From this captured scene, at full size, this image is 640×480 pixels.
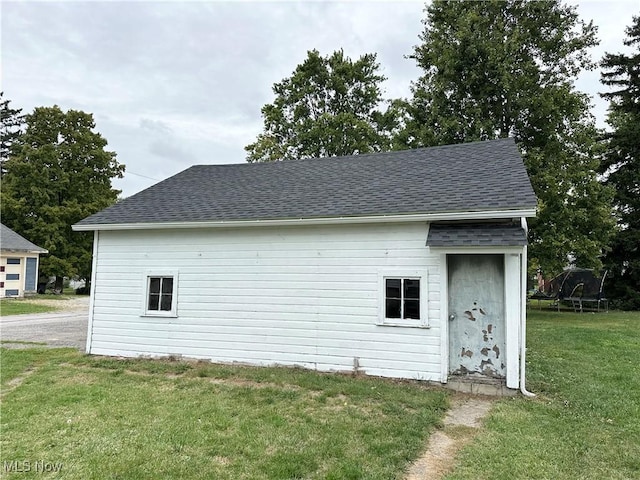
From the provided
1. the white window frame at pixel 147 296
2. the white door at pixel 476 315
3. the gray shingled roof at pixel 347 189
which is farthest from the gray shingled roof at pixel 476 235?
the white window frame at pixel 147 296

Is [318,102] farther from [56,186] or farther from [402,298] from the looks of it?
[402,298]

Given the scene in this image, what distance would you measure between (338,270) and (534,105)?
44.3 ft

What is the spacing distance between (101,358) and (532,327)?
12.4 m

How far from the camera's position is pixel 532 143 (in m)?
17.4

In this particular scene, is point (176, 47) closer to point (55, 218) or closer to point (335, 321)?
point (335, 321)

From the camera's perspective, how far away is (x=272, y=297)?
24.8 ft

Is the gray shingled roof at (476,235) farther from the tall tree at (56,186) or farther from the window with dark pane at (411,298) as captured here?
the tall tree at (56,186)

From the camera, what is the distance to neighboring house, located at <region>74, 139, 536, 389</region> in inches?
251

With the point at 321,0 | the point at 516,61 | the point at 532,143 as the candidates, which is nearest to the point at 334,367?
the point at 321,0

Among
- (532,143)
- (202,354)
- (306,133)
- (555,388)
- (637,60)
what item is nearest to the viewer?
(555,388)

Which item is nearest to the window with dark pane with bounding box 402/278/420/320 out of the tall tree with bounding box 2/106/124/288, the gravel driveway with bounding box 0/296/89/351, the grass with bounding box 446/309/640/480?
the grass with bounding box 446/309/640/480

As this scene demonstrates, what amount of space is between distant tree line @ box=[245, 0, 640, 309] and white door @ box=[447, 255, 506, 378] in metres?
9.96

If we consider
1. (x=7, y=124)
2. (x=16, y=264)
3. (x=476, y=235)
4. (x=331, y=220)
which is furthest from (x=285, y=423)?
(x=7, y=124)

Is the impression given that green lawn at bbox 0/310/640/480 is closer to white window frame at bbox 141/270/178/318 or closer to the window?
white window frame at bbox 141/270/178/318
